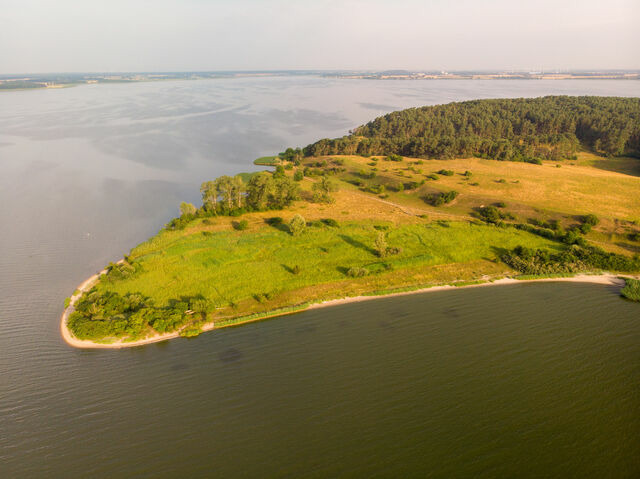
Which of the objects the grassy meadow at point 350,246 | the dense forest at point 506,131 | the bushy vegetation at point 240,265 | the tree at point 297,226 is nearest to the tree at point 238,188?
the grassy meadow at point 350,246

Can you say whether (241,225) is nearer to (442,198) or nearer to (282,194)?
(282,194)

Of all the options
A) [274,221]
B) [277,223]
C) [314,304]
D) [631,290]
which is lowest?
[314,304]

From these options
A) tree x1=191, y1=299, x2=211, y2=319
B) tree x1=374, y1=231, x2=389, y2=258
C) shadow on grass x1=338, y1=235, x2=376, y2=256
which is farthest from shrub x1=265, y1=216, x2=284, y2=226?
tree x1=191, y1=299, x2=211, y2=319

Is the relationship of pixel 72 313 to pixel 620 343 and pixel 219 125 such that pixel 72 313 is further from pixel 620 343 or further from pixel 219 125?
pixel 219 125

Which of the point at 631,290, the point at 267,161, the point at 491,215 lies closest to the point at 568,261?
the point at 631,290

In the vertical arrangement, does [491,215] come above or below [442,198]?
below

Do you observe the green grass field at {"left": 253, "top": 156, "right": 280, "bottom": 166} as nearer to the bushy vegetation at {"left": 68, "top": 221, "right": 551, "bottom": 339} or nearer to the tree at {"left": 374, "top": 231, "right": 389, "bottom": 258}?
the bushy vegetation at {"left": 68, "top": 221, "right": 551, "bottom": 339}

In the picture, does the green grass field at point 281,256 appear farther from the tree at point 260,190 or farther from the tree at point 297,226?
the tree at point 260,190
